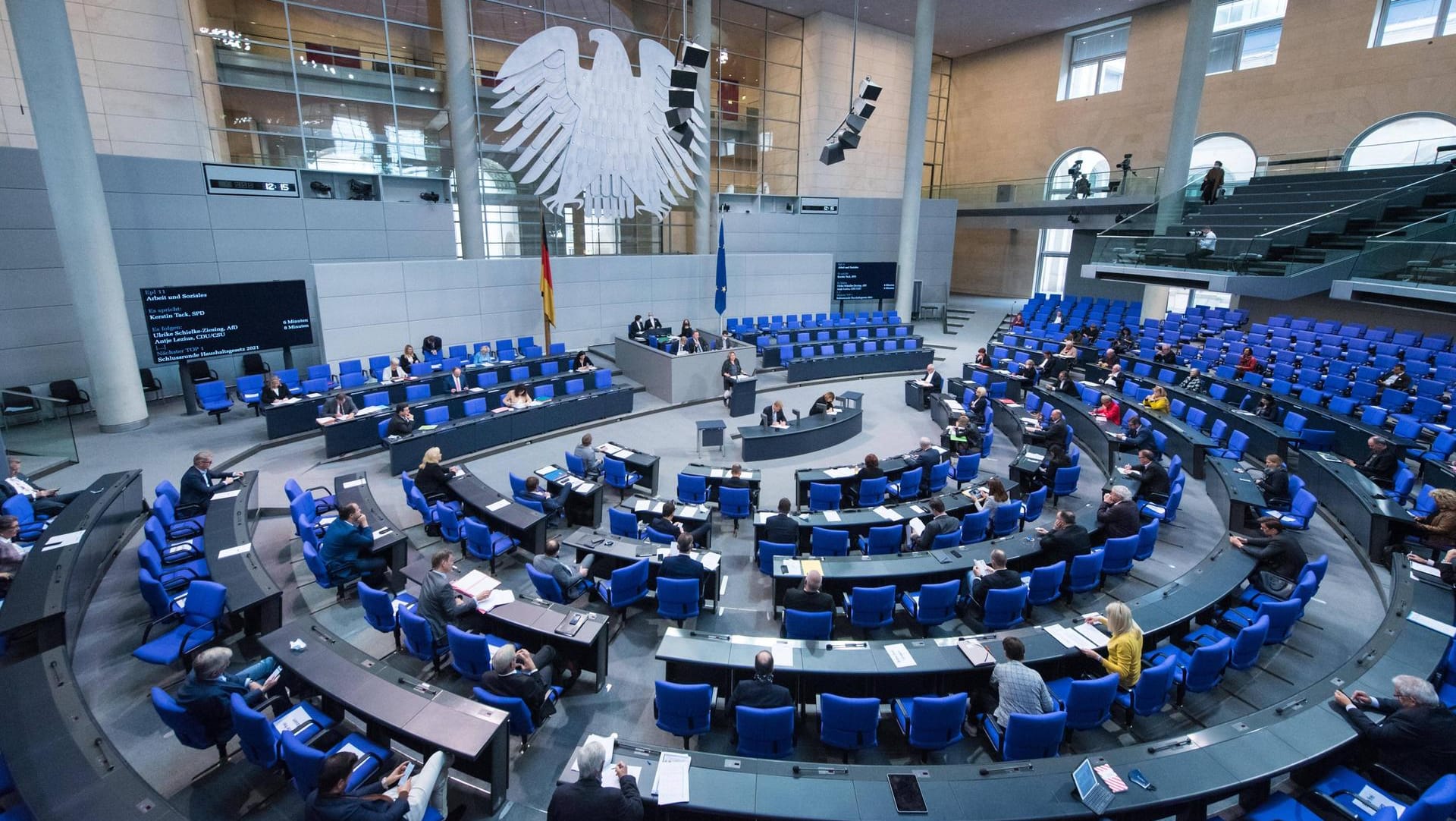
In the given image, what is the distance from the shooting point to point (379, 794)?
393 cm

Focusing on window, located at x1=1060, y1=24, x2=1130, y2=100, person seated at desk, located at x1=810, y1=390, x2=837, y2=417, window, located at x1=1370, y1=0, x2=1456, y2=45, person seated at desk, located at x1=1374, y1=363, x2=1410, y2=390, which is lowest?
person seated at desk, located at x1=810, y1=390, x2=837, y2=417

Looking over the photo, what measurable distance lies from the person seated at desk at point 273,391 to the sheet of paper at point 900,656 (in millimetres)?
12534

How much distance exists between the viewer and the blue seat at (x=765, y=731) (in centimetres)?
482

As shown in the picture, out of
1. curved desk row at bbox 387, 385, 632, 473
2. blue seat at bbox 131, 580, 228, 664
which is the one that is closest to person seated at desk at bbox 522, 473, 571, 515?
curved desk row at bbox 387, 385, 632, 473

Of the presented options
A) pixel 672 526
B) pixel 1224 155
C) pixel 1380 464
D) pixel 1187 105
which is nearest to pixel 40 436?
pixel 672 526

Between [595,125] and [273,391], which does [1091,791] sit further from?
[595,125]

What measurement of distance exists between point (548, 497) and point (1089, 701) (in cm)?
673

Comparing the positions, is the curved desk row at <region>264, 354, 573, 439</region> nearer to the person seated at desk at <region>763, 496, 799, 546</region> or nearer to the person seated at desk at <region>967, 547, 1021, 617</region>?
the person seated at desk at <region>763, 496, 799, 546</region>

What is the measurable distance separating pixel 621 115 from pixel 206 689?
19.1 metres

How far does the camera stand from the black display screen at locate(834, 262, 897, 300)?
84.1ft

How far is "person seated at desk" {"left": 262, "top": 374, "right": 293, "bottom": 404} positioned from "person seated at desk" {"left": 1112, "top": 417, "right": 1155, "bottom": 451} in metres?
15.3

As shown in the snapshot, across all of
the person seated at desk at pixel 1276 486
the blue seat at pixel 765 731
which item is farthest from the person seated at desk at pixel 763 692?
the person seated at desk at pixel 1276 486

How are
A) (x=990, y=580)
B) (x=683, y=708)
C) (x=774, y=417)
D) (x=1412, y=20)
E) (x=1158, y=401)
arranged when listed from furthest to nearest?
(x=1412, y=20) → (x=1158, y=401) → (x=774, y=417) → (x=990, y=580) → (x=683, y=708)

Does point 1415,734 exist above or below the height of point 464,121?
below
